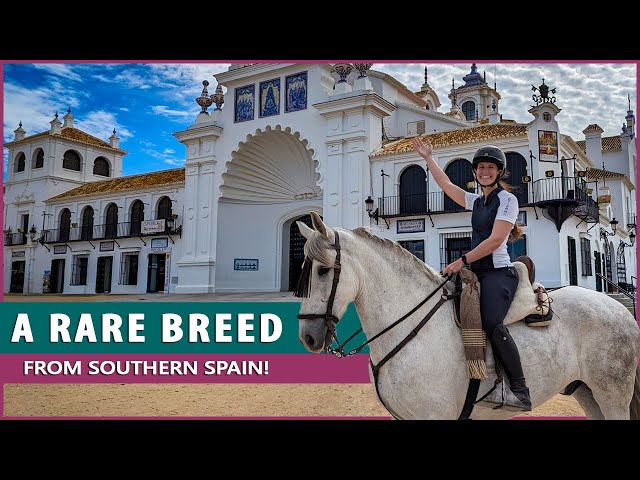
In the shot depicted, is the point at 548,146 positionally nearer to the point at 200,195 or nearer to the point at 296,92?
the point at 296,92

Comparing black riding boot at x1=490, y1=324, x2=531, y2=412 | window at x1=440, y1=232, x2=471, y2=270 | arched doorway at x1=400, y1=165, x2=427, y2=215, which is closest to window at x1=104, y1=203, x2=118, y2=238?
arched doorway at x1=400, y1=165, x2=427, y2=215

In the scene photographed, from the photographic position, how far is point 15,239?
573cm

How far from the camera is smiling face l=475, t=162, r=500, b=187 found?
2.62m

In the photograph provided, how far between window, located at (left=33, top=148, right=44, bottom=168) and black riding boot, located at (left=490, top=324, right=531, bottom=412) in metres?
6.83

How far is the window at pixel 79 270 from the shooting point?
741 centimetres

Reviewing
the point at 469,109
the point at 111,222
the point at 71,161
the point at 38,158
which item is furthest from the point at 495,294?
the point at 469,109

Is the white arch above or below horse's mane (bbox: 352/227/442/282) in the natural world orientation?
above

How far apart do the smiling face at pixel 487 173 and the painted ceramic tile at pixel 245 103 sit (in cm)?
997

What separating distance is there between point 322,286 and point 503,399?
1106mm

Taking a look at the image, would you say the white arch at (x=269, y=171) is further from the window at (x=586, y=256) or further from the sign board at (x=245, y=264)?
the window at (x=586, y=256)

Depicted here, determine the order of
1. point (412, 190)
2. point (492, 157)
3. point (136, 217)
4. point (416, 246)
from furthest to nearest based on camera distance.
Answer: point (136, 217), point (412, 190), point (416, 246), point (492, 157)

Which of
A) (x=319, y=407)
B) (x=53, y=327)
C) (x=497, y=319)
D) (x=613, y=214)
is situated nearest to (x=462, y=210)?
(x=613, y=214)

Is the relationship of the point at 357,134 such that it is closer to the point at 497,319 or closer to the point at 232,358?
the point at 232,358

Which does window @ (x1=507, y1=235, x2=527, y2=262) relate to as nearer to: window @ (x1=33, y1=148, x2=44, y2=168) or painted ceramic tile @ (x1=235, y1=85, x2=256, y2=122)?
window @ (x1=33, y1=148, x2=44, y2=168)
